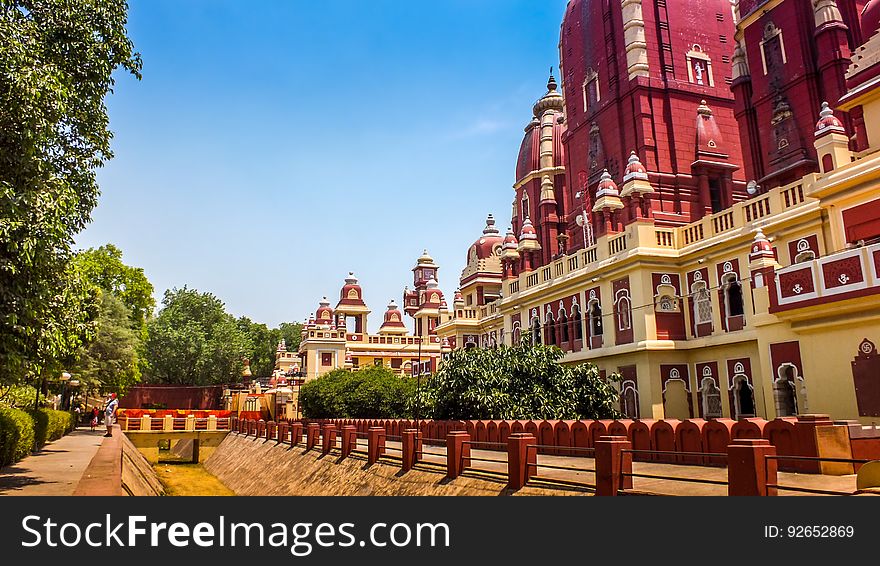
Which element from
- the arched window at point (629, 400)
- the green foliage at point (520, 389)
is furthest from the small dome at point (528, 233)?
the arched window at point (629, 400)

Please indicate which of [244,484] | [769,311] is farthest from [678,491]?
[244,484]

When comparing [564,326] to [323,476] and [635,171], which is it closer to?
[635,171]

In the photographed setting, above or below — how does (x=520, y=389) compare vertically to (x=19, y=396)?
below

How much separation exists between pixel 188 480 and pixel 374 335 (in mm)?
28300

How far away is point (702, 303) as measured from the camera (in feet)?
69.8

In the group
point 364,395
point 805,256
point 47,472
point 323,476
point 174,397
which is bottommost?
point 323,476

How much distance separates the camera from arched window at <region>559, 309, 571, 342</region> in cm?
2575

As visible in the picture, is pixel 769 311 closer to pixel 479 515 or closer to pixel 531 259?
pixel 479 515

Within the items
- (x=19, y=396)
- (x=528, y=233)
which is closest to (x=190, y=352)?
(x=19, y=396)

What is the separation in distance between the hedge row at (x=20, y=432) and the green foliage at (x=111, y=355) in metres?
11.4

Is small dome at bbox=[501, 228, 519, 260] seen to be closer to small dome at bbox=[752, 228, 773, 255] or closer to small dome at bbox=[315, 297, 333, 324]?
small dome at bbox=[752, 228, 773, 255]

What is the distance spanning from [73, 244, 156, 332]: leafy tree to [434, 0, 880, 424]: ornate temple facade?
25336 mm

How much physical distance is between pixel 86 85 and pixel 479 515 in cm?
1162

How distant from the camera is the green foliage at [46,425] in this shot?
20.8 m
